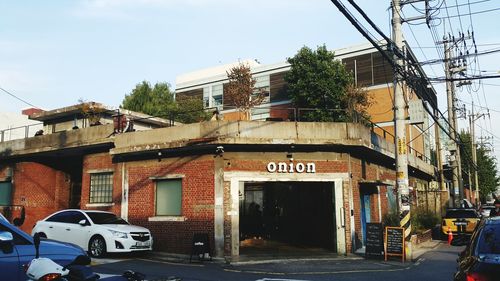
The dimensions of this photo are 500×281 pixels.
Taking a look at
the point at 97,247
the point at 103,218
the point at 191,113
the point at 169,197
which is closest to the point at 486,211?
the point at 191,113

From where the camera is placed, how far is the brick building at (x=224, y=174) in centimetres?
1577

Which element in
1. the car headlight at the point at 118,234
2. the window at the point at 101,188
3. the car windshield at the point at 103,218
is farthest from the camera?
the window at the point at 101,188

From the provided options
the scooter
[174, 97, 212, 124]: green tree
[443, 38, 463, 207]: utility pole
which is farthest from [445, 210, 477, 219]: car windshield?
the scooter

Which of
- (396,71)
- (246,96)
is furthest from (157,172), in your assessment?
(246,96)

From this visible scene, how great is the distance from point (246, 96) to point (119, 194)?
18.8 m

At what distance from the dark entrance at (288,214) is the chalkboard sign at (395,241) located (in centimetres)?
344

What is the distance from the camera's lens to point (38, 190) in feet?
73.2

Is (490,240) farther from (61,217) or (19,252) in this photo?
(61,217)

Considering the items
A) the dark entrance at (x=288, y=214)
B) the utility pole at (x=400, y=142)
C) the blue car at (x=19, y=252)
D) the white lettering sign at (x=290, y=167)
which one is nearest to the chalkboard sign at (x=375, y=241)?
the utility pole at (x=400, y=142)

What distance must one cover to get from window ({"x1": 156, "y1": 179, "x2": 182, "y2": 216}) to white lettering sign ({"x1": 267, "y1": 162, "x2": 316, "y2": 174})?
12.3ft

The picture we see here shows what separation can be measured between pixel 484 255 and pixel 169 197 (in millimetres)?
13332

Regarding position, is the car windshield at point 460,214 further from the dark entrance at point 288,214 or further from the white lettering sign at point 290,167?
the white lettering sign at point 290,167

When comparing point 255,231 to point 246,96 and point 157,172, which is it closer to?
point 157,172

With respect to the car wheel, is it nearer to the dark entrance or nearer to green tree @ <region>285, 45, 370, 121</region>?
the dark entrance
